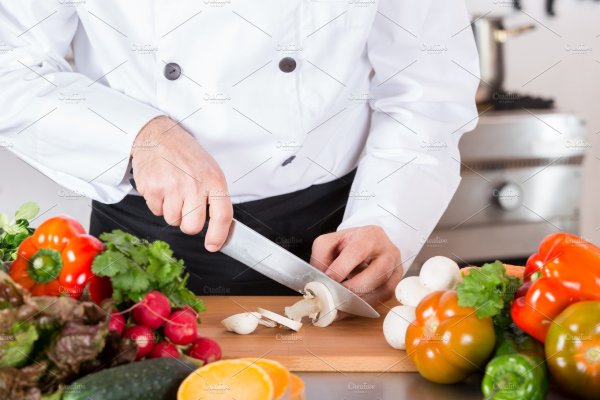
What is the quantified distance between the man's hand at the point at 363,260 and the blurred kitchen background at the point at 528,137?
2.80 ft

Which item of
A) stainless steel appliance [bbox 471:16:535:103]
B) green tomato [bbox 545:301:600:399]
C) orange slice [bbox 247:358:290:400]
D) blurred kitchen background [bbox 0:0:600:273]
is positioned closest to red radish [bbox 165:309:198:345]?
orange slice [bbox 247:358:290:400]

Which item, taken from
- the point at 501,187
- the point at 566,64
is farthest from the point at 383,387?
the point at 566,64

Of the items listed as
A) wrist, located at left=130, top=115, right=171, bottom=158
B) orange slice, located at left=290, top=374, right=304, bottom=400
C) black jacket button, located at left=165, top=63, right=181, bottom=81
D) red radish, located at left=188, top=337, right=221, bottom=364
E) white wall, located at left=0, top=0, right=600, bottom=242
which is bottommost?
white wall, located at left=0, top=0, right=600, bottom=242

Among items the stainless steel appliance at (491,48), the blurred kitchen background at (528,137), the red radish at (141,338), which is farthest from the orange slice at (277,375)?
the stainless steel appliance at (491,48)

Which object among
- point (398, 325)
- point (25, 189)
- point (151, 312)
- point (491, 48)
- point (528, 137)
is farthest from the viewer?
point (491, 48)

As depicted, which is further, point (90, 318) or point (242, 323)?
point (242, 323)

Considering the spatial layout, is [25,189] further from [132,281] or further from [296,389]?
[296,389]

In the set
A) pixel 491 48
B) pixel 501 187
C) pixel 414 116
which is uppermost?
pixel 414 116

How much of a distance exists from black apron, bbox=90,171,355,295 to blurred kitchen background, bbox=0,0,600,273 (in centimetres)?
77

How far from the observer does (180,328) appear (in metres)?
0.77

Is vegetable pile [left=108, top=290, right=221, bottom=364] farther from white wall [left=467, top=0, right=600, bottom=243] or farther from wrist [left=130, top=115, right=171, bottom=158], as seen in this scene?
white wall [left=467, top=0, right=600, bottom=243]

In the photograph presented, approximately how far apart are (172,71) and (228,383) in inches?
19.9

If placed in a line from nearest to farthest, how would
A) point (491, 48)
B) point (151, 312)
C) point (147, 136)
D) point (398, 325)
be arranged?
1. point (151, 312)
2. point (398, 325)
3. point (147, 136)
4. point (491, 48)

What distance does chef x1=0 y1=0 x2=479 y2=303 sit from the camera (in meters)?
1.02
